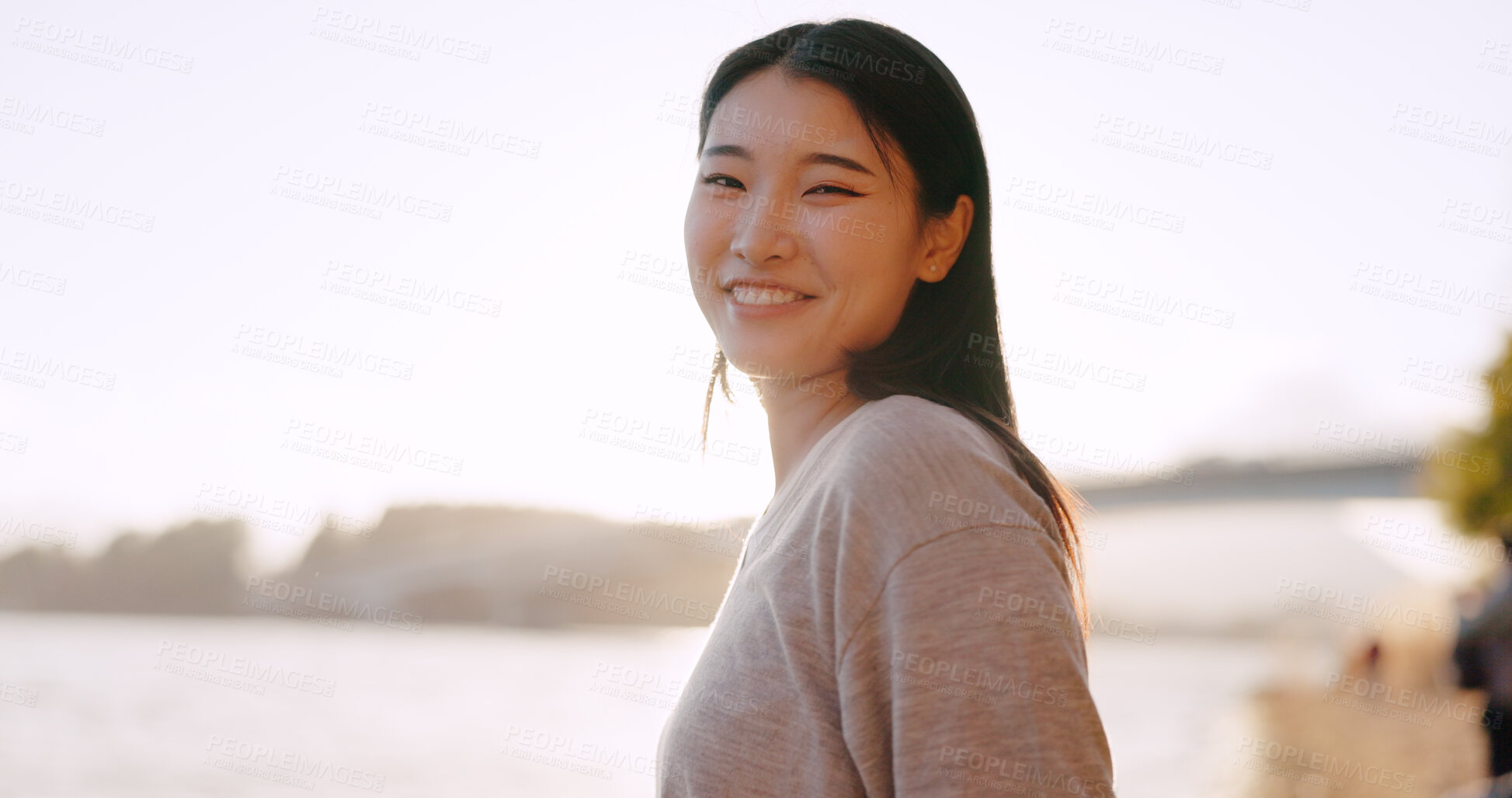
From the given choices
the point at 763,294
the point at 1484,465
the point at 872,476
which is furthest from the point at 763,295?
the point at 1484,465

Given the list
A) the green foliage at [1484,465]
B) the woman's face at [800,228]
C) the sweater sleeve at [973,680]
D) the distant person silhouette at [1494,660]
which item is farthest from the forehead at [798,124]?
the green foliage at [1484,465]

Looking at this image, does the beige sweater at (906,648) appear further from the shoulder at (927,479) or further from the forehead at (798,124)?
the forehead at (798,124)

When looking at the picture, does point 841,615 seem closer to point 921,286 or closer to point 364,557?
point 921,286

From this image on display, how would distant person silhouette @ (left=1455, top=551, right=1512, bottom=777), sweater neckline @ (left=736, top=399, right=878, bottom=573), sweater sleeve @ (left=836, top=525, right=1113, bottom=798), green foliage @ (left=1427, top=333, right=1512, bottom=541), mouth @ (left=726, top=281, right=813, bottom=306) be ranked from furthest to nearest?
green foliage @ (left=1427, top=333, right=1512, bottom=541) → distant person silhouette @ (left=1455, top=551, right=1512, bottom=777) → mouth @ (left=726, top=281, right=813, bottom=306) → sweater neckline @ (left=736, top=399, right=878, bottom=573) → sweater sleeve @ (left=836, top=525, right=1113, bottom=798)

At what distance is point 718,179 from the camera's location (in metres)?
0.97

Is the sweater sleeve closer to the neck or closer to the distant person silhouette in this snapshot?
the neck

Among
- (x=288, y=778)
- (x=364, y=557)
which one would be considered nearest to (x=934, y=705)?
(x=288, y=778)

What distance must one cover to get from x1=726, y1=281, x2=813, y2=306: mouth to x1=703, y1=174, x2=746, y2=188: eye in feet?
0.29

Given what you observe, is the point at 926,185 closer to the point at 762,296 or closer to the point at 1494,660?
the point at 762,296

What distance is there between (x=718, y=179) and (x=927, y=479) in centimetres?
40

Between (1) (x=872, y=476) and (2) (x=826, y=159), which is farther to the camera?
(2) (x=826, y=159)

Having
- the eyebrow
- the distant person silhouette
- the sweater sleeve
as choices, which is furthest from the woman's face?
the distant person silhouette

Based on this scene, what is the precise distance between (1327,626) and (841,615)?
233 inches

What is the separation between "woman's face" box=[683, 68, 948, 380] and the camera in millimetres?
902
